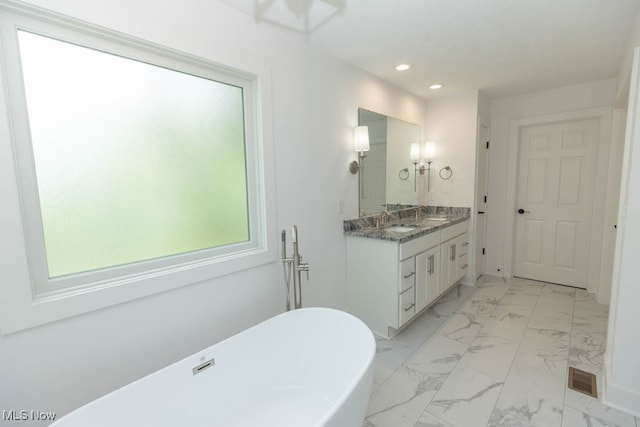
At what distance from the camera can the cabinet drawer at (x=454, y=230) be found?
2971mm

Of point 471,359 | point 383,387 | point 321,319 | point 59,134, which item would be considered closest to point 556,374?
point 471,359

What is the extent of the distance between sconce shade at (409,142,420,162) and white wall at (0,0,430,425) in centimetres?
72

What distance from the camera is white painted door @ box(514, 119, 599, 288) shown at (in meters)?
3.27

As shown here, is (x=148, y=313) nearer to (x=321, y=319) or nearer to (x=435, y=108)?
(x=321, y=319)

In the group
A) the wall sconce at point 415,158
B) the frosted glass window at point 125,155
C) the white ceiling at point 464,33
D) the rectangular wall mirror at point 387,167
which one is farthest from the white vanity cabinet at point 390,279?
the white ceiling at point 464,33

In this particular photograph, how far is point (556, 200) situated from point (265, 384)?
3.78 meters

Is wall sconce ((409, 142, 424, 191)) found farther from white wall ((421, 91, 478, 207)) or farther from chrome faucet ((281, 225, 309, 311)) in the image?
chrome faucet ((281, 225, 309, 311))

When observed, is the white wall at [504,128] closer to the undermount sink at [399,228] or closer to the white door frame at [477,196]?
the white door frame at [477,196]

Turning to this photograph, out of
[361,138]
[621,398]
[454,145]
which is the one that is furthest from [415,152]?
[621,398]

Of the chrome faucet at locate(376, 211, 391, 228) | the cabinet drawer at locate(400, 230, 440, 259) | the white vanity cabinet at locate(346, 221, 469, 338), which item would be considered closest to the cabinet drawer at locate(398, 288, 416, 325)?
the white vanity cabinet at locate(346, 221, 469, 338)

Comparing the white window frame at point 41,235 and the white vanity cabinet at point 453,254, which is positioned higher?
the white window frame at point 41,235

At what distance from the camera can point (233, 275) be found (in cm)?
179

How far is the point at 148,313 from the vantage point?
4.76 ft

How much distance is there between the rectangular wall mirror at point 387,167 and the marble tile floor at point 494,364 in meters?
1.18
